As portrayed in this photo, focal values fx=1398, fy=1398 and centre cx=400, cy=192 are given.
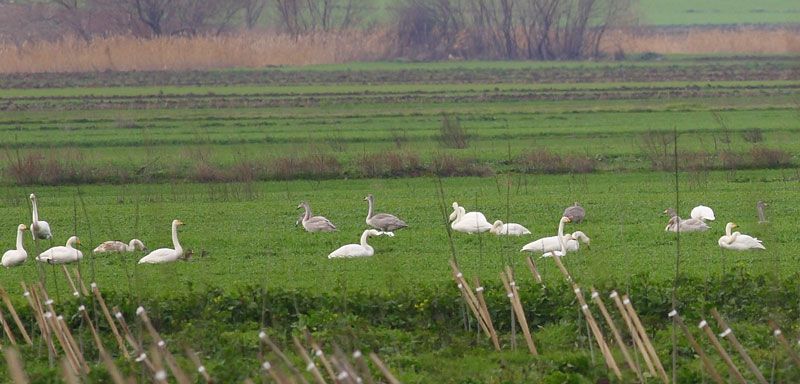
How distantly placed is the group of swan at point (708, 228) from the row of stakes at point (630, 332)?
4605mm

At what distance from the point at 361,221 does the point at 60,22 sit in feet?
224

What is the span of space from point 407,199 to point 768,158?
9.08m

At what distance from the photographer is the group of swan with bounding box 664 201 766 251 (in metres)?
18.1

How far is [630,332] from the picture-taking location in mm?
12664

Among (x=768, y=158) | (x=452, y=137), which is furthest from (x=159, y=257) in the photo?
(x=452, y=137)

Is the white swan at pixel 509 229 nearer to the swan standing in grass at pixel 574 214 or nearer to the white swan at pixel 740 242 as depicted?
the swan standing in grass at pixel 574 214

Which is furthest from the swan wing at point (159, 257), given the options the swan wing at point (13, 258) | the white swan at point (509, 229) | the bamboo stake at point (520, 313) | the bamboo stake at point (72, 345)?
the bamboo stake at point (520, 313)

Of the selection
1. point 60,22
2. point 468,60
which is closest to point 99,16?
point 60,22

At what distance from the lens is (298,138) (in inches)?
1485

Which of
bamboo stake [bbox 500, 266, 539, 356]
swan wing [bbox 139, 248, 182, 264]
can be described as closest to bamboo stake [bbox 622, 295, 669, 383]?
bamboo stake [bbox 500, 266, 539, 356]

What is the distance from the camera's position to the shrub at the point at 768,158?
30.2 metres

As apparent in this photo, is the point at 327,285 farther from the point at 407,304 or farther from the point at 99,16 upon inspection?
the point at 99,16

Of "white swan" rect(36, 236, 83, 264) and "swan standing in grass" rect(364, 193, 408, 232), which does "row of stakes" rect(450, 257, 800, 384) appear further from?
"swan standing in grass" rect(364, 193, 408, 232)

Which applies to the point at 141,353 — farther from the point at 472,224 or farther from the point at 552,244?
the point at 472,224
